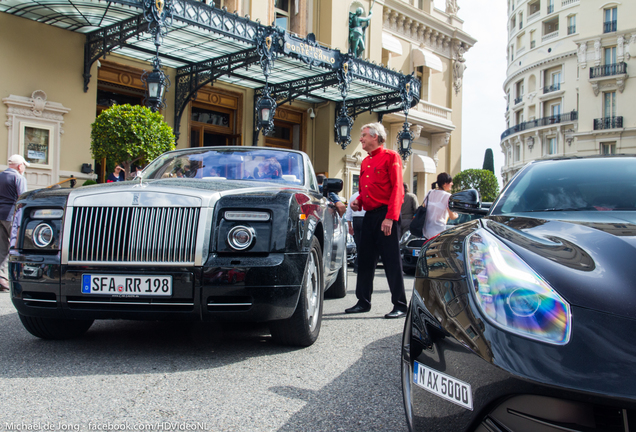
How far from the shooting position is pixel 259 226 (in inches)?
120

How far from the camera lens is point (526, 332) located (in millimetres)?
1457

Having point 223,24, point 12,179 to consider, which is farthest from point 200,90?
point 12,179

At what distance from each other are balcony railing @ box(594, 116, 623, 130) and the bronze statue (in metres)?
34.0

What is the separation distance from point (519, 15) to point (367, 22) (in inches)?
1792

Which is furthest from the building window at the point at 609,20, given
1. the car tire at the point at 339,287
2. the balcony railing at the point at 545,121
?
the car tire at the point at 339,287

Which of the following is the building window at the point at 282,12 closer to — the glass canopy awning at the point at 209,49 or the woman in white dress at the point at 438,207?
the glass canopy awning at the point at 209,49

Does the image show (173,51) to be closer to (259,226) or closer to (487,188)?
(259,226)

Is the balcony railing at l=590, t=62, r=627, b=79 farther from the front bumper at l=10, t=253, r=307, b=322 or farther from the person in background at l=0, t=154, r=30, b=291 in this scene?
the front bumper at l=10, t=253, r=307, b=322

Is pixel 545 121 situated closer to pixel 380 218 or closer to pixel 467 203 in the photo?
pixel 380 218

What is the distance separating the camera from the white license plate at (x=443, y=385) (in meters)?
1.50

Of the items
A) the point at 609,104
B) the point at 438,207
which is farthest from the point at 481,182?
the point at 438,207

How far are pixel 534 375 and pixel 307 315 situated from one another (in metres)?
2.13

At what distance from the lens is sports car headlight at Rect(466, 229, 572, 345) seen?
4.77ft

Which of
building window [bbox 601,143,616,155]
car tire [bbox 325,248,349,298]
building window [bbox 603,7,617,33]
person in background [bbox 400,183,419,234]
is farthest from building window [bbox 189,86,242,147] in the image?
building window [bbox 603,7,617,33]
